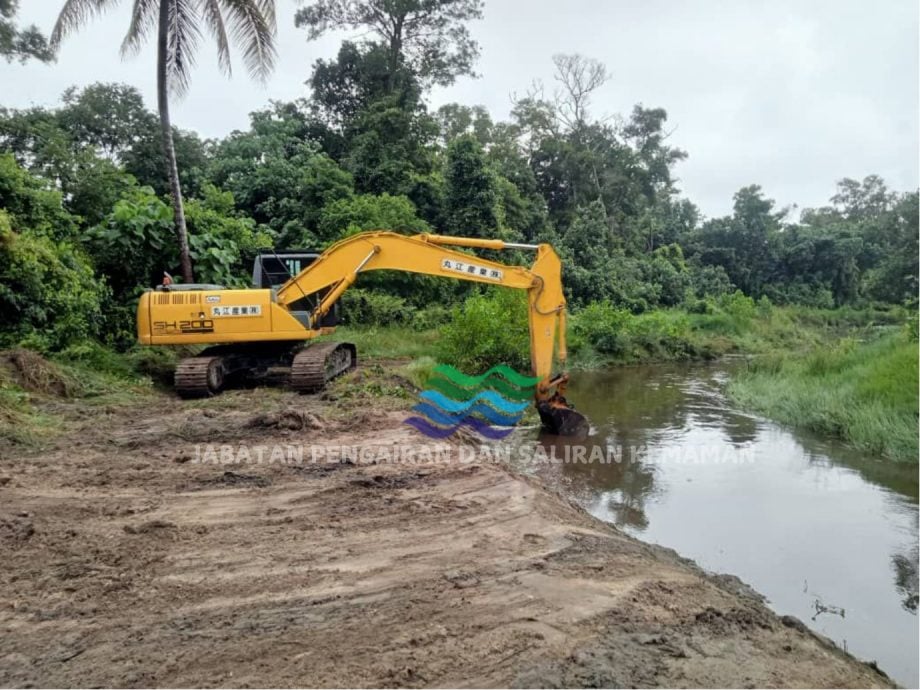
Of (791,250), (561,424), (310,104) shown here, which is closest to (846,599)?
(561,424)

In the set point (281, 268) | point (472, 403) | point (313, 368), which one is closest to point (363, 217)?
point (281, 268)

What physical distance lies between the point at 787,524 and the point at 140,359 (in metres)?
9.50

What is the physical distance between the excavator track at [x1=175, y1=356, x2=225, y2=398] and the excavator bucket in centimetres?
446

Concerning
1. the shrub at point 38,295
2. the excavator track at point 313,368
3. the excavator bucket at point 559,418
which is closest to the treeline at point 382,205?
the shrub at point 38,295

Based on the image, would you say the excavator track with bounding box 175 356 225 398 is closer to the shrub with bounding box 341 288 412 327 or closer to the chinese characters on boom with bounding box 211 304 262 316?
the chinese characters on boom with bounding box 211 304 262 316

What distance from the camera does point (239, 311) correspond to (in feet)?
28.4

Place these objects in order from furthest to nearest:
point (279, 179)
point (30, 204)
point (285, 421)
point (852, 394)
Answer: point (279, 179)
point (30, 204)
point (852, 394)
point (285, 421)

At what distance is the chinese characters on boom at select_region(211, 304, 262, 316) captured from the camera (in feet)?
28.1

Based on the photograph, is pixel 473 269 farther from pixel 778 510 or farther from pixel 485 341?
pixel 485 341

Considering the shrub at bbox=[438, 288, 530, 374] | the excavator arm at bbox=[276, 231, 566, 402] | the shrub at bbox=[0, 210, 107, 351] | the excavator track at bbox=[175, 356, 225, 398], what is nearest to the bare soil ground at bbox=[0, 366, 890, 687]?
the excavator arm at bbox=[276, 231, 566, 402]

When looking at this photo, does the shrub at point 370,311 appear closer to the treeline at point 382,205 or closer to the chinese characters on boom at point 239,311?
the treeline at point 382,205

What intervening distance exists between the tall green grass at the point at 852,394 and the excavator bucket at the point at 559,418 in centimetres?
359

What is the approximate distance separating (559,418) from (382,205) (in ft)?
44.2

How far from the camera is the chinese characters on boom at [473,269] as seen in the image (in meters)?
7.78
